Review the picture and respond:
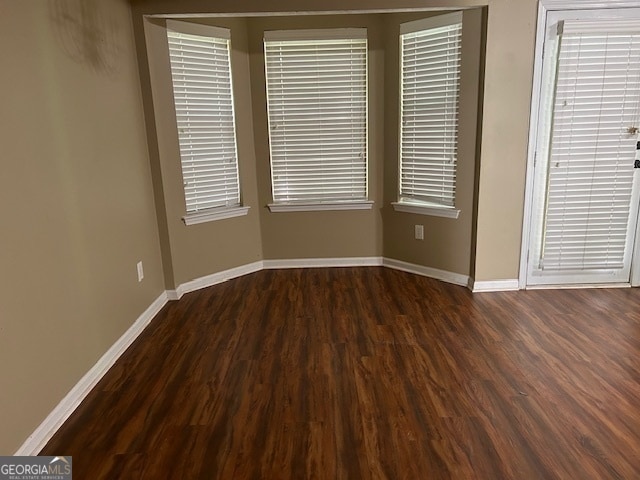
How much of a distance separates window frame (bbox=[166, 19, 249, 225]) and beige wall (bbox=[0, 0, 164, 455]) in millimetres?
405

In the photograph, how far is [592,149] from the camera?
11.4 feet

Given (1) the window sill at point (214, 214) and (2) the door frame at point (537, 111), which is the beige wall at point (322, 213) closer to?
(1) the window sill at point (214, 214)

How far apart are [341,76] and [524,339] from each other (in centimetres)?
276

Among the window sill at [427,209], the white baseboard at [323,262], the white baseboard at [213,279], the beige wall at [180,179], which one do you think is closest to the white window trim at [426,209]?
the window sill at [427,209]

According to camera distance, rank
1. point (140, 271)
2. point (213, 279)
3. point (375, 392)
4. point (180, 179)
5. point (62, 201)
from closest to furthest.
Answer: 1. point (62, 201)
2. point (375, 392)
3. point (140, 271)
4. point (180, 179)
5. point (213, 279)

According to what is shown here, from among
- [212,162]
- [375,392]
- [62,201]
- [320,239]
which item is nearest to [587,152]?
[320,239]

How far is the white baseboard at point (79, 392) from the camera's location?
196 cm

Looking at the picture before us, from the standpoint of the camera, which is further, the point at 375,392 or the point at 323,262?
the point at 323,262

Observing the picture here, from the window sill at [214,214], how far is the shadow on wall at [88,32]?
1.28m

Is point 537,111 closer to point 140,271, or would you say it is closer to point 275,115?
point 275,115

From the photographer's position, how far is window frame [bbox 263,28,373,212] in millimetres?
4016

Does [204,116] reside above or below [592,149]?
above

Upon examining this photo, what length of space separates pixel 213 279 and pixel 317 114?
1836 millimetres

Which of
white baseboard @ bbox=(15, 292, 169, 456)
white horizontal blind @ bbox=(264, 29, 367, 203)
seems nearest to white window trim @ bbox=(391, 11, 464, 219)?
white horizontal blind @ bbox=(264, 29, 367, 203)
